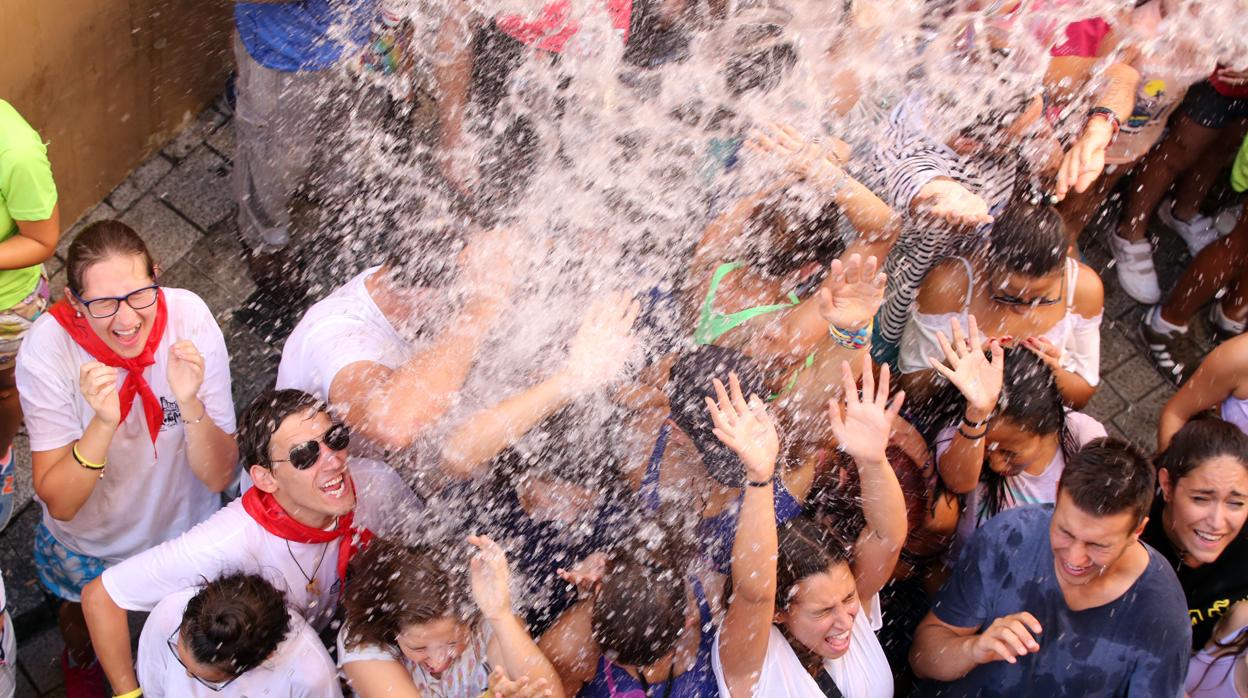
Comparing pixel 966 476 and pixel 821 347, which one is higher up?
pixel 821 347

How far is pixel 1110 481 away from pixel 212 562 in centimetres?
262

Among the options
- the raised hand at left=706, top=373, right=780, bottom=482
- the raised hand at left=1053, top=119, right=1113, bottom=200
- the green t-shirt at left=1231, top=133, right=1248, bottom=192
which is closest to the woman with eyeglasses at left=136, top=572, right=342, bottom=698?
the raised hand at left=706, top=373, right=780, bottom=482

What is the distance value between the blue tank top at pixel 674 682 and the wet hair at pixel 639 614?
0.29 feet

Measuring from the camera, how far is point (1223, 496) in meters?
3.59

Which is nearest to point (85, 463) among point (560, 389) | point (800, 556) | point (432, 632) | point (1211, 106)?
point (432, 632)

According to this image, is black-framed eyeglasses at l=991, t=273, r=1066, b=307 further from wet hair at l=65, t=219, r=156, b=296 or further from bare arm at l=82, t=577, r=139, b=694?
bare arm at l=82, t=577, r=139, b=694

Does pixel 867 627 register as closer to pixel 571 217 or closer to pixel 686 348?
pixel 686 348

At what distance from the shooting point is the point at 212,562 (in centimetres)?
349

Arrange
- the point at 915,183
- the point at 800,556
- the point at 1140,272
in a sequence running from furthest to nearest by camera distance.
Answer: the point at 1140,272, the point at 915,183, the point at 800,556

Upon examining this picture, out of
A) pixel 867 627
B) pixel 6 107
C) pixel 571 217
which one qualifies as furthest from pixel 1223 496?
pixel 6 107

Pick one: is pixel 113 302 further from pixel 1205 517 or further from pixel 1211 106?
pixel 1211 106

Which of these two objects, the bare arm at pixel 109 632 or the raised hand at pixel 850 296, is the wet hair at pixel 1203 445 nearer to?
the raised hand at pixel 850 296

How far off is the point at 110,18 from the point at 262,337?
148cm

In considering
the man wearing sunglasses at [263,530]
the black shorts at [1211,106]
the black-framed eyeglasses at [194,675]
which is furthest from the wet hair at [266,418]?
the black shorts at [1211,106]
